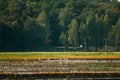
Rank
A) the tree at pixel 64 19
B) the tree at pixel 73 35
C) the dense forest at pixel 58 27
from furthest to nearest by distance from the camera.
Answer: the tree at pixel 64 19, the tree at pixel 73 35, the dense forest at pixel 58 27

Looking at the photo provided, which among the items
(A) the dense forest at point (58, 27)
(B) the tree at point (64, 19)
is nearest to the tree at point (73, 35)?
(A) the dense forest at point (58, 27)

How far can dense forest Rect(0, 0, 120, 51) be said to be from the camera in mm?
131875

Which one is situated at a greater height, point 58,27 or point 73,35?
point 58,27

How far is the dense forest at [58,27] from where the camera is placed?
132m

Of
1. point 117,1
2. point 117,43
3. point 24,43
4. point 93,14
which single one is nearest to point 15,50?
point 24,43

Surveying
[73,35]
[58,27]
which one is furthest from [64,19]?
[73,35]

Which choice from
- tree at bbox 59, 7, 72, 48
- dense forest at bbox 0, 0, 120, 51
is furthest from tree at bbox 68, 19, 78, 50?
tree at bbox 59, 7, 72, 48

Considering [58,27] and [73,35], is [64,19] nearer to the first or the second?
[58,27]

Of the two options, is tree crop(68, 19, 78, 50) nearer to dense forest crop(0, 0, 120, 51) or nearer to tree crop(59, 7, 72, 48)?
dense forest crop(0, 0, 120, 51)

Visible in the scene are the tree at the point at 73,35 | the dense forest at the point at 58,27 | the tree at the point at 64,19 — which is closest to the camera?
the dense forest at the point at 58,27

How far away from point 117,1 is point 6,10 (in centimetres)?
5311

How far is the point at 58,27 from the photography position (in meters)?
163

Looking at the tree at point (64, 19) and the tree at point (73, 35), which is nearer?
the tree at point (73, 35)

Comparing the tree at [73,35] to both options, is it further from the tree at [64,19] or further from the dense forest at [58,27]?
the tree at [64,19]
